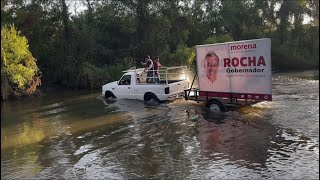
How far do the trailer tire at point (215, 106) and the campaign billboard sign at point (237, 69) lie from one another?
33cm

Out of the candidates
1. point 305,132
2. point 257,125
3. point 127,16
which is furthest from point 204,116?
point 127,16

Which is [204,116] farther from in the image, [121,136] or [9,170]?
[9,170]

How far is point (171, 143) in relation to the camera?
36.7 ft

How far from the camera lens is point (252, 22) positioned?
5225cm

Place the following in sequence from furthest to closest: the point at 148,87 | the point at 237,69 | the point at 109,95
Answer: the point at 109,95 < the point at 148,87 < the point at 237,69

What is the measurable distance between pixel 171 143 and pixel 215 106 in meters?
4.86

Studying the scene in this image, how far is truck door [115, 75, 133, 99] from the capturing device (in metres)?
20.8

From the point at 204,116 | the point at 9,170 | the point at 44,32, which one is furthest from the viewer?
the point at 44,32

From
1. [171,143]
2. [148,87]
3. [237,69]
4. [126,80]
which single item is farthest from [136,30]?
[171,143]

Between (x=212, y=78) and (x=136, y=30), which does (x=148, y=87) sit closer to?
(x=212, y=78)

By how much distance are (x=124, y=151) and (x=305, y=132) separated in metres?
5.21

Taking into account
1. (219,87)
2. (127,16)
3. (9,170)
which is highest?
(127,16)

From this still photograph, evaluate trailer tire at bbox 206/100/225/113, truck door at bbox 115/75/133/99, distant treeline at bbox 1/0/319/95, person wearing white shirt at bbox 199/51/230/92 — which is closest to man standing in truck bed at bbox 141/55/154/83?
truck door at bbox 115/75/133/99

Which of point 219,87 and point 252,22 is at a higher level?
point 252,22
